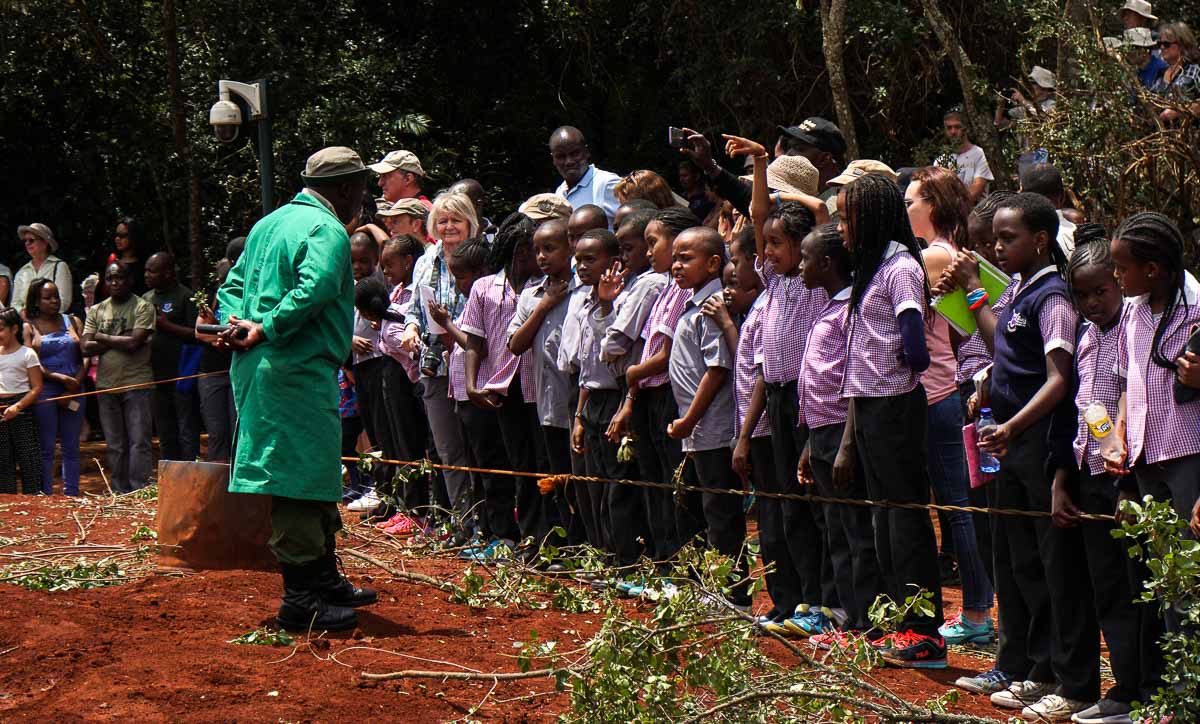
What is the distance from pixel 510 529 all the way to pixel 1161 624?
4.45 metres

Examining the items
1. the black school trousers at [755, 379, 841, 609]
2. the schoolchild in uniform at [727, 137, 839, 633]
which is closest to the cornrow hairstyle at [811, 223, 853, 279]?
the schoolchild in uniform at [727, 137, 839, 633]

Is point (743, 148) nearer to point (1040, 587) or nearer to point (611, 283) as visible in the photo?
point (611, 283)

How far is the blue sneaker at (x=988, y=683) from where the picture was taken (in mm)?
5695

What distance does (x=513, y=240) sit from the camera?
8.70 metres

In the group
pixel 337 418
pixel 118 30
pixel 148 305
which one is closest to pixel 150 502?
pixel 148 305

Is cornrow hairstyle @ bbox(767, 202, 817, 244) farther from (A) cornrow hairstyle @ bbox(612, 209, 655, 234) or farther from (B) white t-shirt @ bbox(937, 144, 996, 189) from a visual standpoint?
(B) white t-shirt @ bbox(937, 144, 996, 189)

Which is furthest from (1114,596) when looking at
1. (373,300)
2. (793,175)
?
(373,300)

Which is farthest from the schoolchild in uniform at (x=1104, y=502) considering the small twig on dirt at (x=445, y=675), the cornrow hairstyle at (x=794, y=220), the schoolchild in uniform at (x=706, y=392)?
the small twig on dirt at (x=445, y=675)

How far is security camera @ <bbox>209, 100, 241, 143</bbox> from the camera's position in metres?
13.0

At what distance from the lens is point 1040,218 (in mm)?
5684

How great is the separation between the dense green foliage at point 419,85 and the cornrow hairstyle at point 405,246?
20.2 ft

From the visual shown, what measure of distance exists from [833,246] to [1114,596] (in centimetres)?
189

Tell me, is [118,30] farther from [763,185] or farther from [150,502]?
[763,185]

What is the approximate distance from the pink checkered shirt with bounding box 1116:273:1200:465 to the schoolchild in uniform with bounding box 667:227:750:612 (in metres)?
2.26
